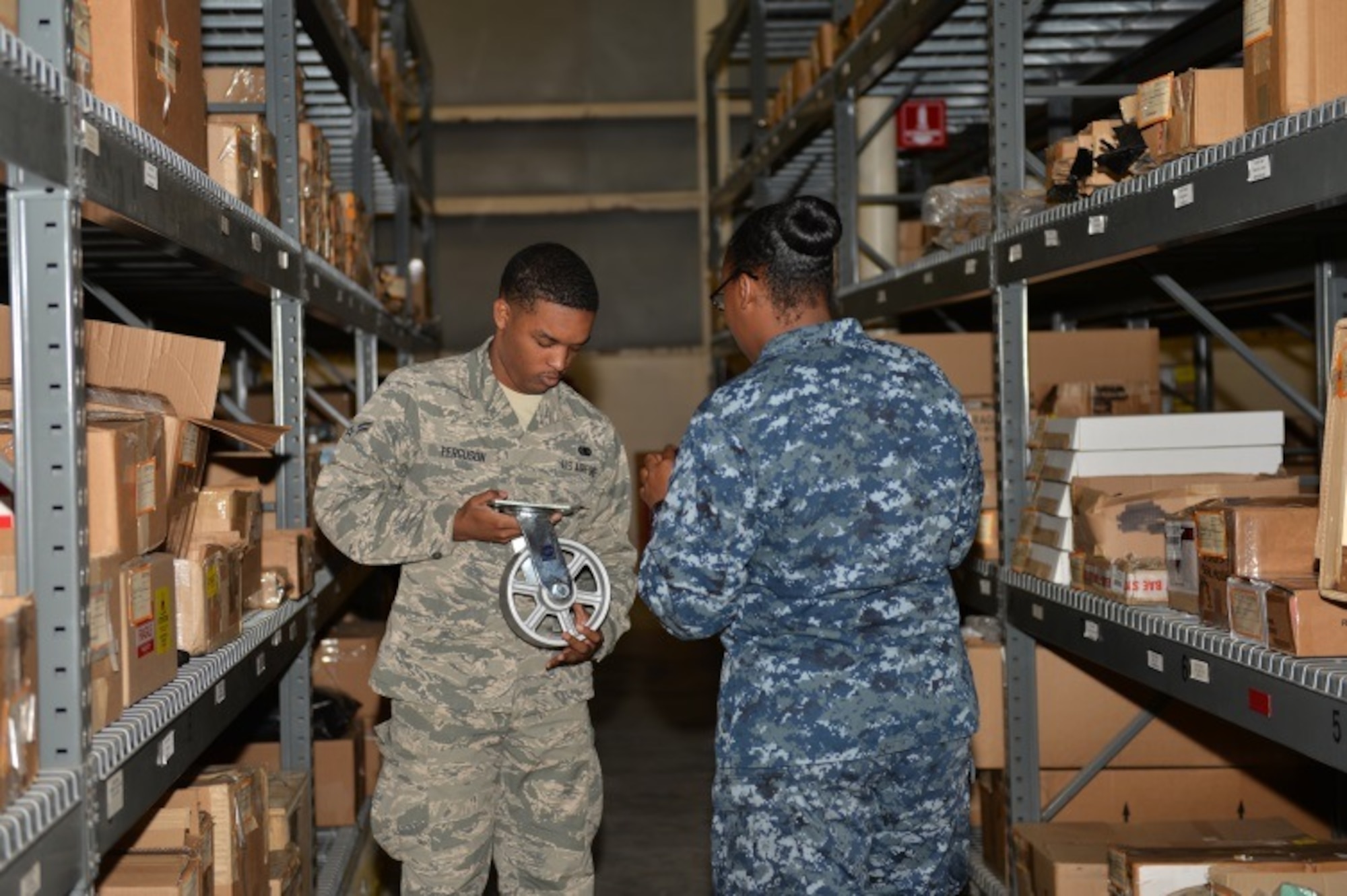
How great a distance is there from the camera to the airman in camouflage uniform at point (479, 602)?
3.01 meters

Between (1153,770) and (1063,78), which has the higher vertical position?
(1063,78)

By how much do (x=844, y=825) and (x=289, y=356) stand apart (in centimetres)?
205

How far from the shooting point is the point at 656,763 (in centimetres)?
655

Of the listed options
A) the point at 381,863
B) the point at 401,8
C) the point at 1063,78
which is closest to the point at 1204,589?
the point at 381,863

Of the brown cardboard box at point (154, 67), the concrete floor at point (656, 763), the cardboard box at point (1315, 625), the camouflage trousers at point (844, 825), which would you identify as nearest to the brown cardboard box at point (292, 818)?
the camouflage trousers at point (844, 825)

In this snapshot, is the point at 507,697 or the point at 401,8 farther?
the point at 401,8

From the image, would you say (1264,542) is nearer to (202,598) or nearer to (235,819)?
(202,598)

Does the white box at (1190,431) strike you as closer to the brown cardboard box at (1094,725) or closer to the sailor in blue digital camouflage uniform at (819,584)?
the brown cardboard box at (1094,725)

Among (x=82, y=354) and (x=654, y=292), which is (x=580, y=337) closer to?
(x=82, y=354)

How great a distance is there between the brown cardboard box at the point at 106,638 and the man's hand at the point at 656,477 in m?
0.94

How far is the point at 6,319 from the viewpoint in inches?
101

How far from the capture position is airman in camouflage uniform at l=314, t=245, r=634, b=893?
3.01 meters

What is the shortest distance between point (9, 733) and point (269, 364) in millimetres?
8717

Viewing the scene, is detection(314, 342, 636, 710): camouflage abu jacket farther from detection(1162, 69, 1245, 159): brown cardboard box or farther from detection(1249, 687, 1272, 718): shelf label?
detection(1162, 69, 1245, 159): brown cardboard box
